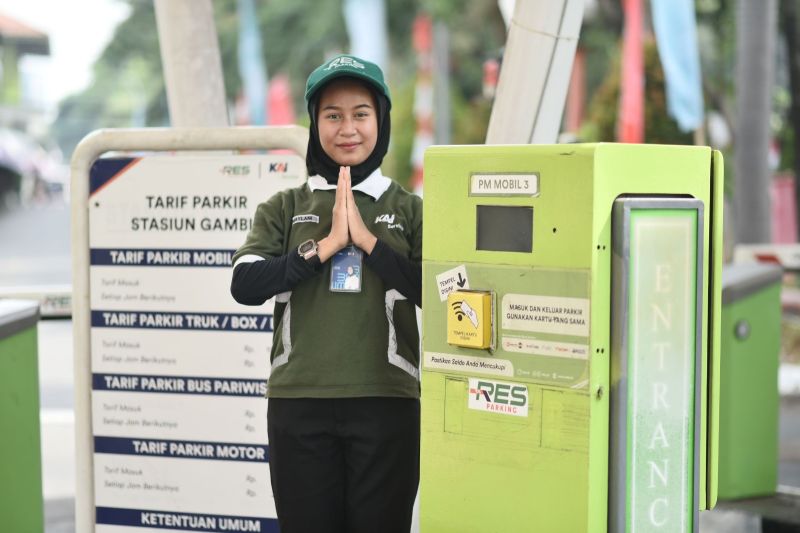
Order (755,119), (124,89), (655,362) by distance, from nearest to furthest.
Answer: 1. (655,362)
2. (755,119)
3. (124,89)

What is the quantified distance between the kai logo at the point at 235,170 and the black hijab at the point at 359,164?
94 cm

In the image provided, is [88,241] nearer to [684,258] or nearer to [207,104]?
[207,104]

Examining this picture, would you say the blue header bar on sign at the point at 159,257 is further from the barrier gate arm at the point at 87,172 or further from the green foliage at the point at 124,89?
the green foliage at the point at 124,89

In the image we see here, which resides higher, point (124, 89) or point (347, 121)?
point (124, 89)

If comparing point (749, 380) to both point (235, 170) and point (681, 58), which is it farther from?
point (681, 58)

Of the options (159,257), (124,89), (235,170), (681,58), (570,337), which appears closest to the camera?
(570,337)

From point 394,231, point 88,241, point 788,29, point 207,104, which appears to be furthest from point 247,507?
point 788,29

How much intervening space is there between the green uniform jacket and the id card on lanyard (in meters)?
0.02

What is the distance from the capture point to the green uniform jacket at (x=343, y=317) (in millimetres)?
3553

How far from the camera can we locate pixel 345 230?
349 cm

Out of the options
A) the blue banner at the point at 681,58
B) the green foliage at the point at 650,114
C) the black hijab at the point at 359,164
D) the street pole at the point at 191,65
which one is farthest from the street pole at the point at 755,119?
the black hijab at the point at 359,164

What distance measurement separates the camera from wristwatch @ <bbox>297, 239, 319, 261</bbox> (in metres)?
3.49

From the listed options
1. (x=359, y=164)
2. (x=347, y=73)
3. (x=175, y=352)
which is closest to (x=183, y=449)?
(x=175, y=352)

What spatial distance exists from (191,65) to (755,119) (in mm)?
7624
